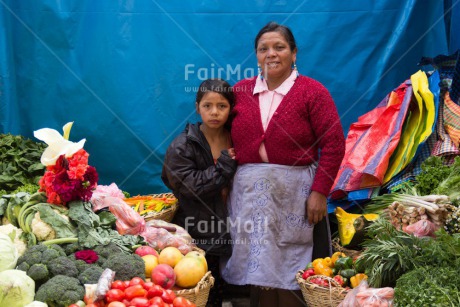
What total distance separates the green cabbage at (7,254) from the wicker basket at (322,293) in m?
1.71

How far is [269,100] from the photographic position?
12.9 feet

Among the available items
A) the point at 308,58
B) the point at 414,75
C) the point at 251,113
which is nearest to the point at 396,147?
the point at 414,75

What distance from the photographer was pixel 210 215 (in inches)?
164

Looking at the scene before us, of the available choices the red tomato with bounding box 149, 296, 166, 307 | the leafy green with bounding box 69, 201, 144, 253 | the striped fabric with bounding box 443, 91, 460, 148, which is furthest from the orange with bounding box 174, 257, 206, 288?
the striped fabric with bounding box 443, 91, 460, 148

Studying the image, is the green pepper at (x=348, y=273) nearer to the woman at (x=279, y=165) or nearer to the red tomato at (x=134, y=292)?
the woman at (x=279, y=165)

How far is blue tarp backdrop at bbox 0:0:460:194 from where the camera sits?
191 inches

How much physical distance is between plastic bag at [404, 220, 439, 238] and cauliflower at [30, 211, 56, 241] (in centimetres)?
211

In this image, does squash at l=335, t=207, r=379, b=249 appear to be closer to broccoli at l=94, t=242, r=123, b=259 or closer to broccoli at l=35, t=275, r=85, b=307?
broccoli at l=94, t=242, r=123, b=259

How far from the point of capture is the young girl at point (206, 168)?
3.97 meters

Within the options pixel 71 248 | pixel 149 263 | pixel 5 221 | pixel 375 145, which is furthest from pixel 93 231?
pixel 375 145

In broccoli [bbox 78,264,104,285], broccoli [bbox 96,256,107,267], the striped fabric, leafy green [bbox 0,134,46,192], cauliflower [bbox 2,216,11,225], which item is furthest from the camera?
leafy green [bbox 0,134,46,192]

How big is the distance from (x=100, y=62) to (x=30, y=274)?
7.47ft

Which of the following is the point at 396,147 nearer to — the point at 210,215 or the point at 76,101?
the point at 210,215

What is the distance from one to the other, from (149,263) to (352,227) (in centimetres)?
157
